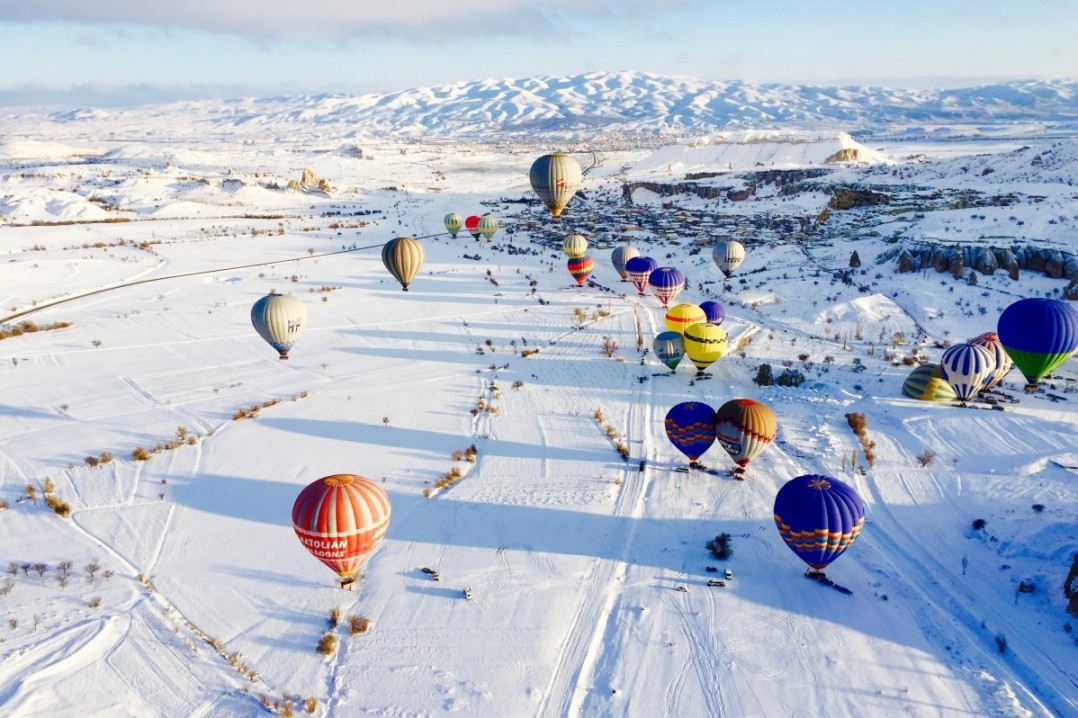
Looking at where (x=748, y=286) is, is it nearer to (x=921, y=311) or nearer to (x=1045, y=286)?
(x=921, y=311)

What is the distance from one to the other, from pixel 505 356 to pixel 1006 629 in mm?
16129

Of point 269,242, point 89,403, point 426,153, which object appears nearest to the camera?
point 89,403

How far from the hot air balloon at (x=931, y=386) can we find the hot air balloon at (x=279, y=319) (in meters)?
17.9

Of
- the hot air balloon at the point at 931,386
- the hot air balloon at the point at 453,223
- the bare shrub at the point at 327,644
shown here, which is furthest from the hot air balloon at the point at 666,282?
the hot air balloon at the point at 453,223

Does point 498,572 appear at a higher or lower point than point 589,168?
lower

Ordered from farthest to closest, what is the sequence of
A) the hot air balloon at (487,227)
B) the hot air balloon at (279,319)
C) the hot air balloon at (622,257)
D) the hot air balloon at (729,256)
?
1. the hot air balloon at (487,227)
2. the hot air balloon at (622,257)
3. the hot air balloon at (729,256)
4. the hot air balloon at (279,319)

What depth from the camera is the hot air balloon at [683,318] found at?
22438 millimetres

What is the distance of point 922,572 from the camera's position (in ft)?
41.3

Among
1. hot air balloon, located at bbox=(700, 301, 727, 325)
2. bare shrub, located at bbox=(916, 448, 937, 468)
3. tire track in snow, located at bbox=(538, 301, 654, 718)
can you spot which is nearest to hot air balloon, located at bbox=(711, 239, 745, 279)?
hot air balloon, located at bbox=(700, 301, 727, 325)

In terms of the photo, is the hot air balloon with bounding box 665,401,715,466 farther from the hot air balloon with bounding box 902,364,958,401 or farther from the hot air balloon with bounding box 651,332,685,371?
the hot air balloon with bounding box 902,364,958,401

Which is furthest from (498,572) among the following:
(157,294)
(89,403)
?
(157,294)

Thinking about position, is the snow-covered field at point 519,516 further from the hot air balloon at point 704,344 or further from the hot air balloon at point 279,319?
the hot air balloon at point 279,319

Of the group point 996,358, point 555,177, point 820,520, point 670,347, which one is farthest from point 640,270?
point 820,520

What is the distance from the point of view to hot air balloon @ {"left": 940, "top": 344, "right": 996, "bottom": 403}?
57.5 ft
